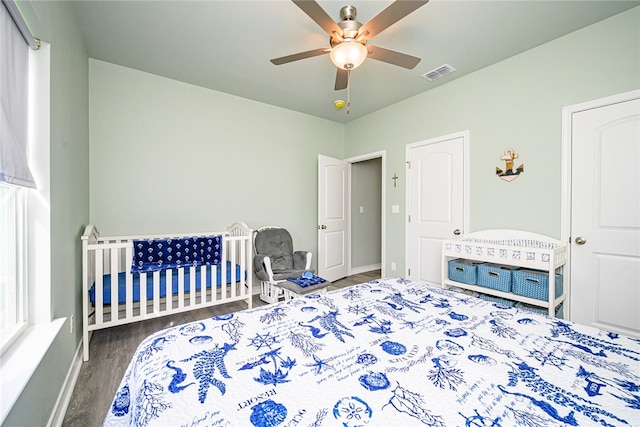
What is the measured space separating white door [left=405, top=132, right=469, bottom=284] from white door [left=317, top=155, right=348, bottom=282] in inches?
45.2

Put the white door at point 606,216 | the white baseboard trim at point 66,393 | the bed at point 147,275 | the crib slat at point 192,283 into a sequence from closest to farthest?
the white baseboard trim at point 66,393
the white door at point 606,216
the bed at point 147,275
the crib slat at point 192,283

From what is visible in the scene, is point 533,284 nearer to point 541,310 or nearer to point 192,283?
point 541,310

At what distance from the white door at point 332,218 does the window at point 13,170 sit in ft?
10.2

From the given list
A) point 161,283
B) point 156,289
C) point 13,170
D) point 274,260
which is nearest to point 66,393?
point 156,289

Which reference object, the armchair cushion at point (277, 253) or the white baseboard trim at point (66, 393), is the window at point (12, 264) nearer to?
the white baseboard trim at point (66, 393)

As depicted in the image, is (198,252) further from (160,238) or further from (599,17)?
(599,17)

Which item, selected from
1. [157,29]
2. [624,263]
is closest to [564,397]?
[624,263]

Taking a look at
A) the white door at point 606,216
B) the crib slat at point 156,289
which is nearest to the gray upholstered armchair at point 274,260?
the crib slat at point 156,289

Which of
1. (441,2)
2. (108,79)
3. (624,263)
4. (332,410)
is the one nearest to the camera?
(332,410)

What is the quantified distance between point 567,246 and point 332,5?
2.82 meters

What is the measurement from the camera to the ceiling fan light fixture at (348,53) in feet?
6.07

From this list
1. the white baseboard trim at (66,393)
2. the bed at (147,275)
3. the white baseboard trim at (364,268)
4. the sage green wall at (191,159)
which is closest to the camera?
the white baseboard trim at (66,393)

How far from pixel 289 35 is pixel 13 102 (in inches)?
75.2

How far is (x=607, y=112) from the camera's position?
2.19m
